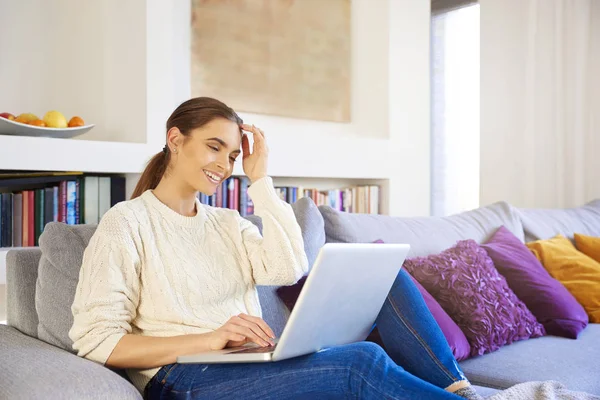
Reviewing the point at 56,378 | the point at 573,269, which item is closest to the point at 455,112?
the point at 573,269

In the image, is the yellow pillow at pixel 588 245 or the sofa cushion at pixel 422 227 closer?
the sofa cushion at pixel 422 227

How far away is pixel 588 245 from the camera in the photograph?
11.5 ft

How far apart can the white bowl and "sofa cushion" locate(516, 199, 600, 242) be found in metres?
2.09

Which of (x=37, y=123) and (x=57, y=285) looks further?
(x=37, y=123)

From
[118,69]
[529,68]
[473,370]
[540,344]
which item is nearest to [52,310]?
[473,370]

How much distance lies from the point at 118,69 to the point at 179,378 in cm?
238

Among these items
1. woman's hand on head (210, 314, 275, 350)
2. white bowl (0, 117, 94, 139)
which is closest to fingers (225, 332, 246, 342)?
woman's hand on head (210, 314, 275, 350)

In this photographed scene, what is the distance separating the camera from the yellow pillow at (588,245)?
11.3 ft

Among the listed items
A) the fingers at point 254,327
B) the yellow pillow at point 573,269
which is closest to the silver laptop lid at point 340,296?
the fingers at point 254,327

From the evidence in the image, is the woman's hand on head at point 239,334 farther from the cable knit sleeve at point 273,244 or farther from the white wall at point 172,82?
the white wall at point 172,82

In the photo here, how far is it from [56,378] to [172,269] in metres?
0.45

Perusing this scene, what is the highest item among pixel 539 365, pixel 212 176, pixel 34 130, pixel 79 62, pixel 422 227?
pixel 79 62

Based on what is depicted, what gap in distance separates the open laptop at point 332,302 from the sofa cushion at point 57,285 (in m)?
0.38

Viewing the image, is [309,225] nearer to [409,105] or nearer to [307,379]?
[307,379]
